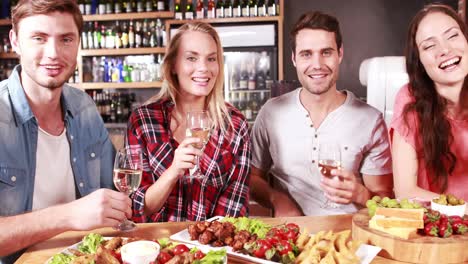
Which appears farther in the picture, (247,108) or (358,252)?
(247,108)

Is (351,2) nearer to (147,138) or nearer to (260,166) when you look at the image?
(260,166)

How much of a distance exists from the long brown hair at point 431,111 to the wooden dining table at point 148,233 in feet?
2.00

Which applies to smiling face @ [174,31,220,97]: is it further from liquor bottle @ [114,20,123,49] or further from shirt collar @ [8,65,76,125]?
liquor bottle @ [114,20,123,49]

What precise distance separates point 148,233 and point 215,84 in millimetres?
1004

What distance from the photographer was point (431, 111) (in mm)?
2203

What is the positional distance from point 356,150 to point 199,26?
3.43ft

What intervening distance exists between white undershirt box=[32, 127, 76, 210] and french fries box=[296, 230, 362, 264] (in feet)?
3.63

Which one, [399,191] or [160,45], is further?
[160,45]

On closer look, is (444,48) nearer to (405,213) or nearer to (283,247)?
(405,213)

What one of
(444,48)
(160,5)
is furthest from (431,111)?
(160,5)

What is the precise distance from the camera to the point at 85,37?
5.78 metres

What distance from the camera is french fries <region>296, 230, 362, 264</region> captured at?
1268 millimetres

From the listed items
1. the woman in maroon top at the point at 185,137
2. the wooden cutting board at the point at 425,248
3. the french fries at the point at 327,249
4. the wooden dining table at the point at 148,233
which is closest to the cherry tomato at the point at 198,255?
the wooden dining table at the point at 148,233

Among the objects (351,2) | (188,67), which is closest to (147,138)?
(188,67)
